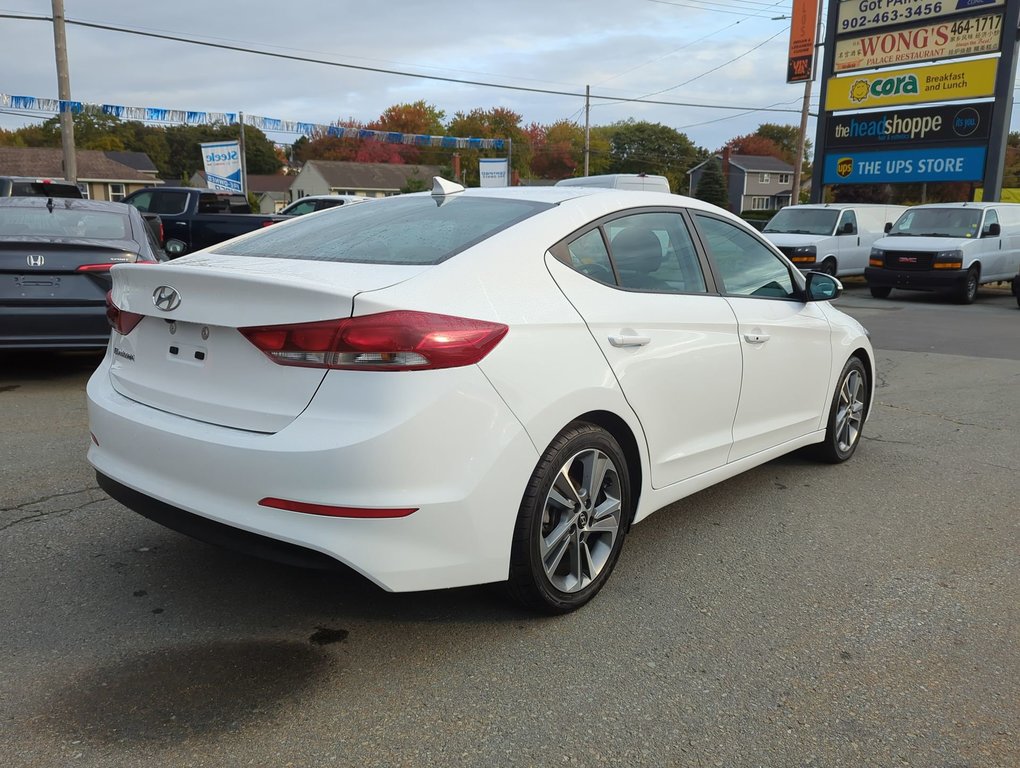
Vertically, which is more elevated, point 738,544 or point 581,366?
point 581,366

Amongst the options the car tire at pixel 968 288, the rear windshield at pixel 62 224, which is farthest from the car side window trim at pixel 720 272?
the car tire at pixel 968 288

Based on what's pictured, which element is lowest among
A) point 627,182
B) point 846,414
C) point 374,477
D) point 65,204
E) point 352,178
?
point 846,414

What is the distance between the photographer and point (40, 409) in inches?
247

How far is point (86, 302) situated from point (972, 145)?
23.0 m

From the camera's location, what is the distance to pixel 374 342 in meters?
2.62

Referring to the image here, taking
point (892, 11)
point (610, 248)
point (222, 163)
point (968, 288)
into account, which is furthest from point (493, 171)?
point (610, 248)

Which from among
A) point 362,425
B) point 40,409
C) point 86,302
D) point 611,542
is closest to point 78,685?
point 362,425

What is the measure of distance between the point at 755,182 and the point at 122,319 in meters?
94.1

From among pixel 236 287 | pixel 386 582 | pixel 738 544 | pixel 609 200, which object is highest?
pixel 609 200

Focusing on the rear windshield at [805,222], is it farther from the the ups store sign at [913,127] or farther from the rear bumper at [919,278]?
the the ups store sign at [913,127]

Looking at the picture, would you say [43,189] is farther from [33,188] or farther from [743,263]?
[743,263]

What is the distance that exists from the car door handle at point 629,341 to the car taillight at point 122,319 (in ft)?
5.88

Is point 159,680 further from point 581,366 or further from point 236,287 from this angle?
point 581,366

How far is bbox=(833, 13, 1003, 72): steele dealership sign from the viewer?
22188 millimetres
